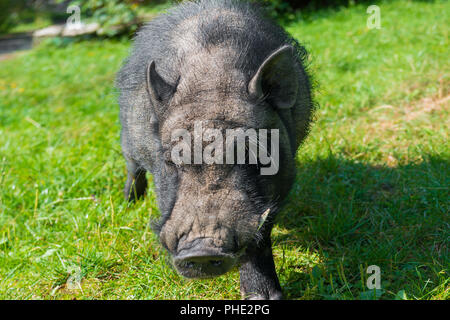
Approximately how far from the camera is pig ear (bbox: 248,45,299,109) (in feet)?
9.12

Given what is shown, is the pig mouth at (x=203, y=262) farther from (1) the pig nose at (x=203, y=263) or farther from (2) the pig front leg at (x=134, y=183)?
(2) the pig front leg at (x=134, y=183)

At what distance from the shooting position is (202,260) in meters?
2.37

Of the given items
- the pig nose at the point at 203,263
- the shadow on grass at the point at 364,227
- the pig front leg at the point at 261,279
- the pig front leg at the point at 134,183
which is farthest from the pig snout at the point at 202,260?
the pig front leg at the point at 134,183

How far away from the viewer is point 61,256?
3.83 m

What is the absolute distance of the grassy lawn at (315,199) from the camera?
3.38m

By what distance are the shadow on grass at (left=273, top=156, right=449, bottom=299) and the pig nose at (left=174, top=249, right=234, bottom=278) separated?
Result: 904 millimetres

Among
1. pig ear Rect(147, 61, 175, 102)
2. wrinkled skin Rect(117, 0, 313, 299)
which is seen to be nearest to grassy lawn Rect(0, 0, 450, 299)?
wrinkled skin Rect(117, 0, 313, 299)

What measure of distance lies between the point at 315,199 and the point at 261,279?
4.53 ft

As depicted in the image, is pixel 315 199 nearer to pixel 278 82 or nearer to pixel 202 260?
pixel 278 82

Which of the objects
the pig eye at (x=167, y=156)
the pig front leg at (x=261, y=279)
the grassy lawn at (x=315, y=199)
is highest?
the pig eye at (x=167, y=156)
